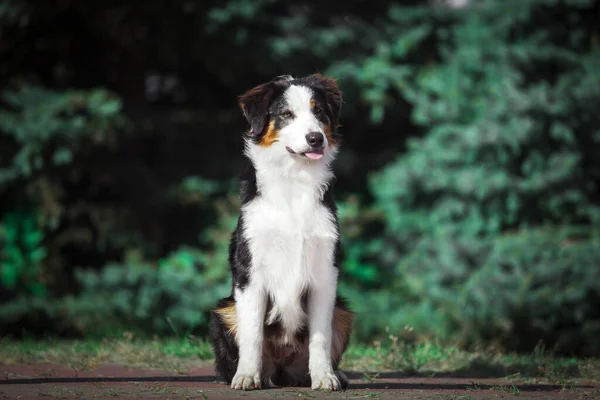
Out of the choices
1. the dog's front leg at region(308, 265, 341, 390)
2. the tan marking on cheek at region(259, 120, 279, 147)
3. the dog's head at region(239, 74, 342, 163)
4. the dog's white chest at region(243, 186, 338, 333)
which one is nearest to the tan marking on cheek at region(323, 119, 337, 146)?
the dog's head at region(239, 74, 342, 163)

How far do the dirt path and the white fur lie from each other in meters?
0.24

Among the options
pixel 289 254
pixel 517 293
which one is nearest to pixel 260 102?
pixel 289 254

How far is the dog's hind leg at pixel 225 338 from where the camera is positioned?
16.3 feet

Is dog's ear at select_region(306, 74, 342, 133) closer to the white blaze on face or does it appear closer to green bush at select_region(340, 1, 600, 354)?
the white blaze on face

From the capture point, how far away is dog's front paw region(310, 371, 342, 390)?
465 cm

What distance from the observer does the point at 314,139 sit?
15.8 ft

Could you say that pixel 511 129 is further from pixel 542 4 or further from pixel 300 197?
pixel 300 197

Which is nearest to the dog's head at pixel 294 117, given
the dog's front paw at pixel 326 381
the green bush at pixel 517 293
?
the dog's front paw at pixel 326 381

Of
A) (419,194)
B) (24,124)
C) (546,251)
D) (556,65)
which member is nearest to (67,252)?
(24,124)

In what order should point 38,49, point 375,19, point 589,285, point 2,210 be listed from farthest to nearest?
point 375,19, point 38,49, point 2,210, point 589,285

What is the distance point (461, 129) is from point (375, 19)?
347 cm

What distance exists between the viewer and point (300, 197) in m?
4.91

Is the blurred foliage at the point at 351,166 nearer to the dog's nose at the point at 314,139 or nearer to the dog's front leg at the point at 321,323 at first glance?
the dog's front leg at the point at 321,323

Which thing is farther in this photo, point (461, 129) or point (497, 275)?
point (461, 129)
